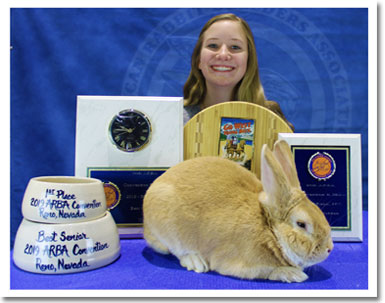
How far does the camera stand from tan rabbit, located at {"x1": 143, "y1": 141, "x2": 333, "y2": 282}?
2.20 ft

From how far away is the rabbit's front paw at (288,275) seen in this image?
0.68 meters

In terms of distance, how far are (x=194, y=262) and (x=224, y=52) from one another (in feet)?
2.27

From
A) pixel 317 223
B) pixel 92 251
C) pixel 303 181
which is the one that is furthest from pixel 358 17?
pixel 92 251

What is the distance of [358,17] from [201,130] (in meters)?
0.95

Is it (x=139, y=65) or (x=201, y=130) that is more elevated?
(x=139, y=65)

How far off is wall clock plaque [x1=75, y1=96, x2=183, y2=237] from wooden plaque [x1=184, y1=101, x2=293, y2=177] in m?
0.09

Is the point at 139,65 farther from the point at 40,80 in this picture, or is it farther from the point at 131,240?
the point at 131,240

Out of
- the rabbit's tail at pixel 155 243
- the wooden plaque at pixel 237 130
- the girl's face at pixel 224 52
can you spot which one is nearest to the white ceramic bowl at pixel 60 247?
the rabbit's tail at pixel 155 243

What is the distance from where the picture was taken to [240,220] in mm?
713

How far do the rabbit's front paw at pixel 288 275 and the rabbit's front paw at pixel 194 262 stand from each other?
139 mm

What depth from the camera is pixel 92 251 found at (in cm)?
72

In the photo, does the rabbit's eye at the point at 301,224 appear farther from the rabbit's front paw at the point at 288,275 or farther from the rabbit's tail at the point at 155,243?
the rabbit's tail at the point at 155,243

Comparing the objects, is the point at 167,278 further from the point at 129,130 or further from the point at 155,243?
the point at 129,130

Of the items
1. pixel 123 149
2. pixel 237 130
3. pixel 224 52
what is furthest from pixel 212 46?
pixel 123 149
